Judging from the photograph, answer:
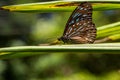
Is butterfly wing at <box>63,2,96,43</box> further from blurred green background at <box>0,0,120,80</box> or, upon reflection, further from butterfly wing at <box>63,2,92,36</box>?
blurred green background at <box>0,0,120,80</box>

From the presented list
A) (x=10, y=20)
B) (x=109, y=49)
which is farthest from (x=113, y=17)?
(x=109, y=49)

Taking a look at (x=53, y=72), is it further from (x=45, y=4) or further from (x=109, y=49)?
(x=109, y=49)

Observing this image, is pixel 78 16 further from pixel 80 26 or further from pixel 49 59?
pixel 49 59

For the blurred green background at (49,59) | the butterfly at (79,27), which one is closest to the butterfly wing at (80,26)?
the butterfly at (79,27)

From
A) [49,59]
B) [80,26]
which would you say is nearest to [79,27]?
[80,26]

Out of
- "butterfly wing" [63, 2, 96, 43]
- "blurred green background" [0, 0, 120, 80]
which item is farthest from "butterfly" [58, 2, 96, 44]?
"blurred green background" [0, 0, 120, 80]

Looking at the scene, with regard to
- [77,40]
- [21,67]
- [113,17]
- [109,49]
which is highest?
[109,49]

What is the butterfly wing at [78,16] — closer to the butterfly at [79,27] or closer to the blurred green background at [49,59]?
the butterfly at [79,27]
